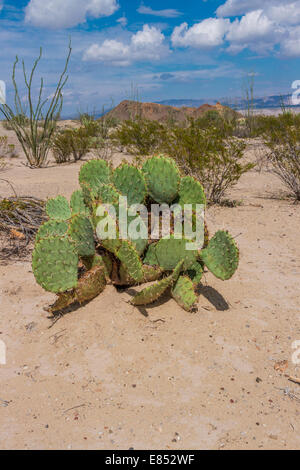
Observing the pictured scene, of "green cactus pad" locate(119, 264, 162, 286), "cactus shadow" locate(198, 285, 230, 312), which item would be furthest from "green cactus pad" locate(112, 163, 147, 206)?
"cactus shadow" locate(198, 285, 230, 312)

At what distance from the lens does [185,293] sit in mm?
2689

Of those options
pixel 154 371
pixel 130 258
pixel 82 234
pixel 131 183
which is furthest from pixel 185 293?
pixel 131 183

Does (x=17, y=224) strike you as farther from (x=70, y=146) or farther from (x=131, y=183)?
(x=70, y=146)

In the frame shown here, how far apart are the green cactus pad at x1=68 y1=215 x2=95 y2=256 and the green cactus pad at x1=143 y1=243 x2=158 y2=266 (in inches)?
16.1

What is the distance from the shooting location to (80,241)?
2.71 m

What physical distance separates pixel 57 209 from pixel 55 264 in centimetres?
98

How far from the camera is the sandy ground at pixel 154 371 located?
192 centimetres

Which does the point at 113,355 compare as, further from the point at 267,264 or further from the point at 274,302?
the point at 267,264

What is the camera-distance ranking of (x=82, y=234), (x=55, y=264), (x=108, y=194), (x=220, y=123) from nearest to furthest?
(x=55, y=264) < (x=82, y=234) < (x=108, y=194) < (x=220, y=123)

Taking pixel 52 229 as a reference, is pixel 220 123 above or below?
above

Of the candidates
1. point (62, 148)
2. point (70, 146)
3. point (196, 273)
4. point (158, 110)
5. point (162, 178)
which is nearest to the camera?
point (196, 273)

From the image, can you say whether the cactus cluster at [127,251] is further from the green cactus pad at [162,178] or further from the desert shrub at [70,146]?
the desert shrub at [70,146]
